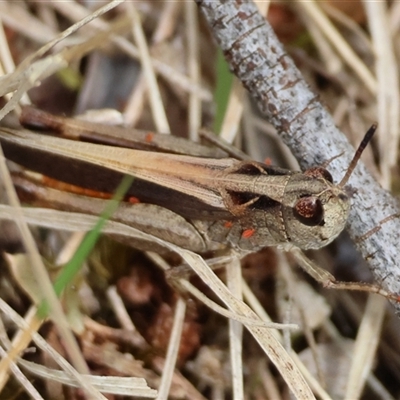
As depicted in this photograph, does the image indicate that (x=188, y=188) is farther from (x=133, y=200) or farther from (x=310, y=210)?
(x=310, y=210)

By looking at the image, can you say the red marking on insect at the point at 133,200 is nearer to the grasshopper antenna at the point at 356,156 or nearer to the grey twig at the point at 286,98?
the grey twig at the point at 286,98

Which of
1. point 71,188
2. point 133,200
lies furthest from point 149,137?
point 71,188

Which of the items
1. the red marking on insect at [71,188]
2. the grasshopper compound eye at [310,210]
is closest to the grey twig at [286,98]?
the grasshopper compound eye at [310,210]

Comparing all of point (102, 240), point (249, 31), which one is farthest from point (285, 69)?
point (102, 240)

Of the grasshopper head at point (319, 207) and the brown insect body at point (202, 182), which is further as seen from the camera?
the brown insect body at point (202, 182)

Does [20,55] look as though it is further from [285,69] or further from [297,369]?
[297,369]

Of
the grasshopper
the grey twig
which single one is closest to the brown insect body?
the grasshopper

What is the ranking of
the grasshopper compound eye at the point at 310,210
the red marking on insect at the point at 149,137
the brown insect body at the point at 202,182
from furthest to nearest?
the red marking on insect at the point at 149,137 < the brown insect body at the point at 202,182 < the grasshopper compound eye at the point at 310,210
